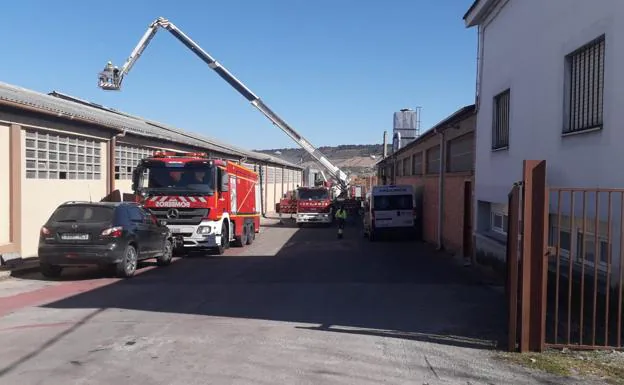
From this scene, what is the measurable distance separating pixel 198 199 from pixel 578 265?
1161 cm

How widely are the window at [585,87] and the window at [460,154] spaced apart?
7.76 meters

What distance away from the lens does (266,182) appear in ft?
165

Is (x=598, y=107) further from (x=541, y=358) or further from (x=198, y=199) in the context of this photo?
(x=198, y=199)

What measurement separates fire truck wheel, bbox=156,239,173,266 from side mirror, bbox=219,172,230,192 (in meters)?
2.56

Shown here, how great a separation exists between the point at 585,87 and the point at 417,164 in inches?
830

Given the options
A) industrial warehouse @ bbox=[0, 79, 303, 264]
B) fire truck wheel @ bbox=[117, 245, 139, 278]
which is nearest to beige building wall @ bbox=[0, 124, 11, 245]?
industrial warehouse @ bbox=[0, 79, 303, 264]

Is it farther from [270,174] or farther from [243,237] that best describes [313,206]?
[270,174]

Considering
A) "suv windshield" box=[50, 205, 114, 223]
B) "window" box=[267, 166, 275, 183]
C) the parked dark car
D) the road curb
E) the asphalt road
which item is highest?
"window" box=[267, 166, 275, 183]

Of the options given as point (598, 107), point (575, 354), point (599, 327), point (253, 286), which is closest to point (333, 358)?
point (575, 354)

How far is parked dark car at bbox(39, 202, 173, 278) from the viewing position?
12.9m

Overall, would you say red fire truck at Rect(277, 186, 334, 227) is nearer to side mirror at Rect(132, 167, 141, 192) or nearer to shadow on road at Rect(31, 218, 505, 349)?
shadow on road at Rect(31, 218, 505, 349)

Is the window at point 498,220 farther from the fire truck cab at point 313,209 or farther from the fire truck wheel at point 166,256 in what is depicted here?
the fire truck cab at point 313,209

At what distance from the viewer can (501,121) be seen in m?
13.8

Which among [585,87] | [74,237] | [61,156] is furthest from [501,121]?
[61,156]
